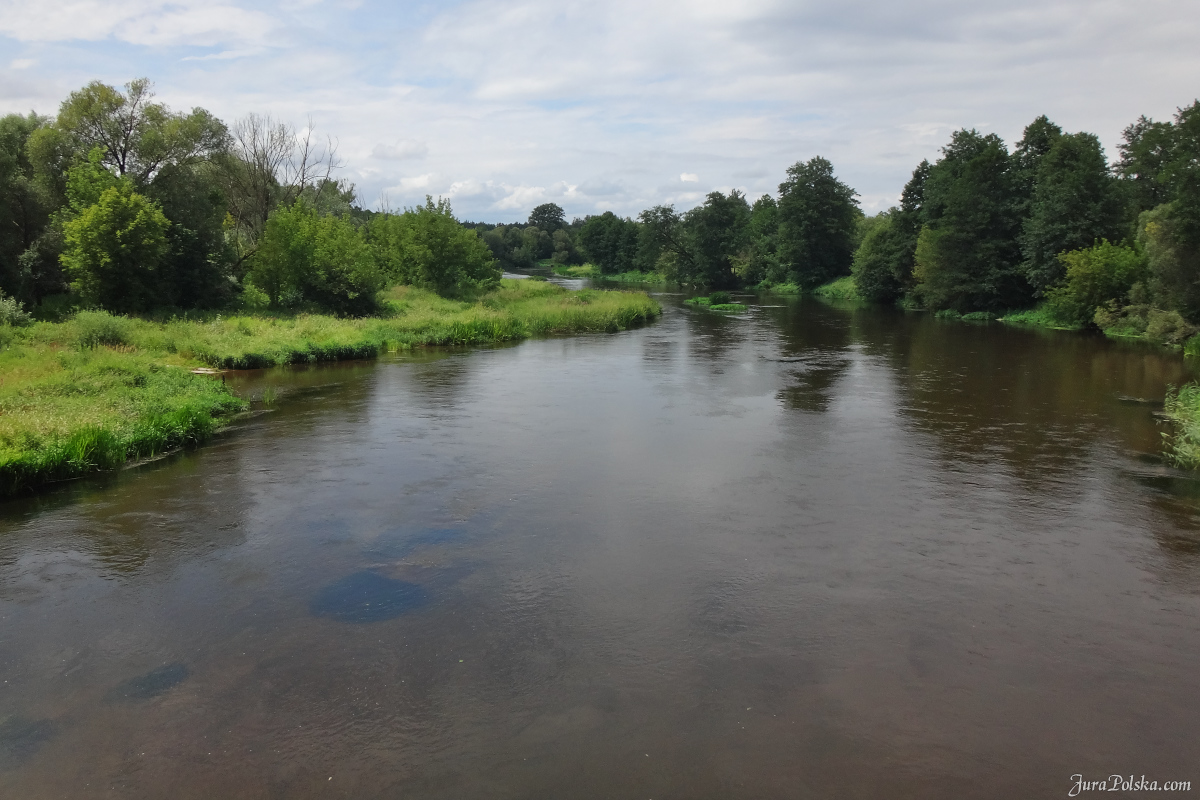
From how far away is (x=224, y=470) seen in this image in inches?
617

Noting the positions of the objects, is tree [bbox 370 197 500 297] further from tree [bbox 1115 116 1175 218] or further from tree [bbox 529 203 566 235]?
tree [bbox 529 203 566 235]

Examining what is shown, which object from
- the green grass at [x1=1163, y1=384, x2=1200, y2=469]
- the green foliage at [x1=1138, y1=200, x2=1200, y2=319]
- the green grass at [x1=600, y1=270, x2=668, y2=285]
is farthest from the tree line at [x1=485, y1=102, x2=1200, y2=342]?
the green grass at [x1=600, y1=270, x2=668, y2=285]

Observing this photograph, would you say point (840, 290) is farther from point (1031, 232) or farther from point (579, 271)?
point (579, 271)

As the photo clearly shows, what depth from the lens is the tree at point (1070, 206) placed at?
145ft

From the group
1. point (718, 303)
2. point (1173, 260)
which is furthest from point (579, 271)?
point (1173, 260)

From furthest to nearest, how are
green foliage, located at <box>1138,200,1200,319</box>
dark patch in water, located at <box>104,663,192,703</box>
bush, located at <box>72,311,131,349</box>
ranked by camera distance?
green foliage, located at <box>1138,200,1200,319</box>
bush, located at <box>72,311,131,349</box>
dark patch in water, located at <box>104,663,192,703</box>

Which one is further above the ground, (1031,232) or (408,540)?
(1031,232)

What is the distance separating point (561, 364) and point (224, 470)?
53.3 feet

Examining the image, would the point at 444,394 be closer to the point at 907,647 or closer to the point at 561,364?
the point at 561,364

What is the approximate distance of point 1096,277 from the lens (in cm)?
4150

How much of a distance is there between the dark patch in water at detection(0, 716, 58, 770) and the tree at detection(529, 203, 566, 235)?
592 ft

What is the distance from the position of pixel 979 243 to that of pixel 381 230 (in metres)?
40.9

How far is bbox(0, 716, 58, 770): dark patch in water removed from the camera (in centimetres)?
704

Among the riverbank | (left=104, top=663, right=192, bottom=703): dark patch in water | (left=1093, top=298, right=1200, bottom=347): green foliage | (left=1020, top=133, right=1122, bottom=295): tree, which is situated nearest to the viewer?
(left=104, top=663, right=192, bottom=703): dark patch in water
